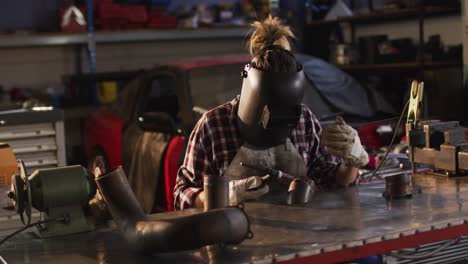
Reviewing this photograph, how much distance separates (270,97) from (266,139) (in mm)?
179

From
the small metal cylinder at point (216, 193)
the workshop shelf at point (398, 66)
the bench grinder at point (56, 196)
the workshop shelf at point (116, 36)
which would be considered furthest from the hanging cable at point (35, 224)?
the workshop shelf at point (116, 36)

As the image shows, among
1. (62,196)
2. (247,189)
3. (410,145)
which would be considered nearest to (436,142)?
(410,145)

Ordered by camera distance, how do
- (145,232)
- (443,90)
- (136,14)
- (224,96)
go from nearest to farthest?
(145,232)
(224,96)
(443,90)
(136,14)

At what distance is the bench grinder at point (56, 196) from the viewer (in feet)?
6.38

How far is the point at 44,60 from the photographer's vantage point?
6465 mm

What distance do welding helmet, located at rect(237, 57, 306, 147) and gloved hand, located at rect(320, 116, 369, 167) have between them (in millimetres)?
144

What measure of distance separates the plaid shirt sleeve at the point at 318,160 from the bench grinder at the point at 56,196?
0.90 metres

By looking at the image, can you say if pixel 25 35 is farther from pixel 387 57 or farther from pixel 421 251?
pixel 421 251

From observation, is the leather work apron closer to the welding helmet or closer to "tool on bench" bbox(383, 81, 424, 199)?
the welding helmet

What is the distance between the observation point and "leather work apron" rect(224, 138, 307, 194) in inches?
95.8

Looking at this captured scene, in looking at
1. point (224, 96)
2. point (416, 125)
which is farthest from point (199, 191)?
point (224, 96)

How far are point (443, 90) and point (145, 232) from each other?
364cm

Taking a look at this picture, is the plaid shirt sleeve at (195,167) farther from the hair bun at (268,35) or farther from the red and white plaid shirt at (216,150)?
the hair bun at (268,35)

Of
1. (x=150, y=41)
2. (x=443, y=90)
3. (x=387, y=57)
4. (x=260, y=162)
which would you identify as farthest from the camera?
(x=150, y=41)
